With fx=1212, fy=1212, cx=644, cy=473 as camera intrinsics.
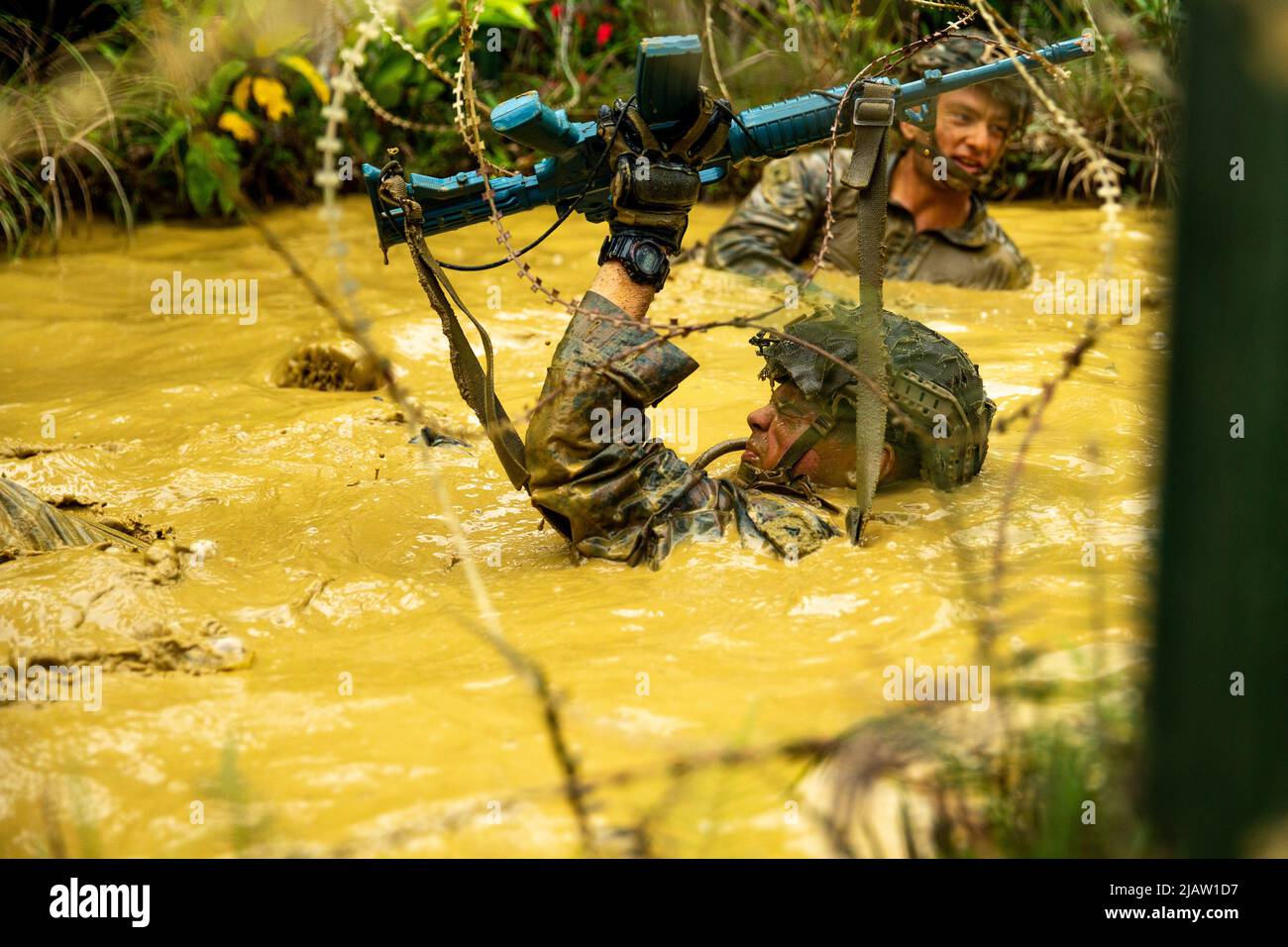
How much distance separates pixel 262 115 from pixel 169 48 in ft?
2.27

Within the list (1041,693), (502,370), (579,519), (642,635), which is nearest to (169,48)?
(502,370)

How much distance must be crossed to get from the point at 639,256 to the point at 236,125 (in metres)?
4.67

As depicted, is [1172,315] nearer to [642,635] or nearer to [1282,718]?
[1282,718]

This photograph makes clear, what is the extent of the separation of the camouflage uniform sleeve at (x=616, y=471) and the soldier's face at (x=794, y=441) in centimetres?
22

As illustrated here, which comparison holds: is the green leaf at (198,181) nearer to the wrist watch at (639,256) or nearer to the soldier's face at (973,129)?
the soldier's face at (973,129)

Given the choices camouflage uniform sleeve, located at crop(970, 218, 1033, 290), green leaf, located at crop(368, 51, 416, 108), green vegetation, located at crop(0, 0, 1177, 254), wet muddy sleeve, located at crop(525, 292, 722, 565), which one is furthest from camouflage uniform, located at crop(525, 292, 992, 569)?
green leaf, located at crop(368, 51, 416, 108)

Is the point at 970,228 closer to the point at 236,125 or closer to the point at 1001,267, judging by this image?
the point at 1001,267

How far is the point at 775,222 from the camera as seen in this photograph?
573 centimetres

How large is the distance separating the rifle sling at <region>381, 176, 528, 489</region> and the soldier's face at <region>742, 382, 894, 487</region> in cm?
61

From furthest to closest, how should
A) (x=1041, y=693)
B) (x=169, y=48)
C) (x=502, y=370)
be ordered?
1. (x=169, y=48)
2. (x=502, y=370)
3. (x=1041, y=693)

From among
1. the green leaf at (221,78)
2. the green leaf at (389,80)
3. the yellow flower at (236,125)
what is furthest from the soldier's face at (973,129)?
the green leaf at (221,78)

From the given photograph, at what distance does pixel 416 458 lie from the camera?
365 cm

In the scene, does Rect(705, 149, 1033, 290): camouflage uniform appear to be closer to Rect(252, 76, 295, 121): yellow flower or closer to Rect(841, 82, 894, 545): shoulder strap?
Rect(252, 76, 295, 121): yellow flower
